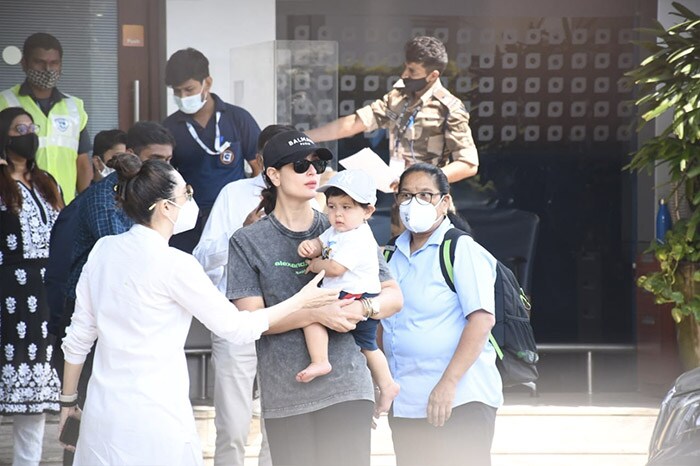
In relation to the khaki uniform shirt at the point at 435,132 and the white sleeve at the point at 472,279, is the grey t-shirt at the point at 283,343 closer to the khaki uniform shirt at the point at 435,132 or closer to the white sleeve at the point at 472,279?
the white sleeve at the point at 472,279

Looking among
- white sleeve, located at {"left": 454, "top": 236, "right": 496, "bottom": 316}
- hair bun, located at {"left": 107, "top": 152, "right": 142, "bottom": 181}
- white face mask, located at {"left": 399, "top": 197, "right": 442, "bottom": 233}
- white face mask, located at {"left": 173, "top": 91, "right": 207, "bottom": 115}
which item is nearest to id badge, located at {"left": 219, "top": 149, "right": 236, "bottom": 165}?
white face mask, located at {"left": 173, "top": 91, "right": 207, "bottom": 115}

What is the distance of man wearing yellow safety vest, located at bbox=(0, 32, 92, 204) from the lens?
8656mm

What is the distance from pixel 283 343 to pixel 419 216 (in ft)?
3.08

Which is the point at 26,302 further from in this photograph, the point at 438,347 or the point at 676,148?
the point at 676,148

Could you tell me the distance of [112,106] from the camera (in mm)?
8992

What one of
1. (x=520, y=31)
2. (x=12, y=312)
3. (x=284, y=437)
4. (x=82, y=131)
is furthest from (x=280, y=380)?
(x=520, y=31)

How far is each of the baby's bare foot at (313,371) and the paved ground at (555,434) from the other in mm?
3297

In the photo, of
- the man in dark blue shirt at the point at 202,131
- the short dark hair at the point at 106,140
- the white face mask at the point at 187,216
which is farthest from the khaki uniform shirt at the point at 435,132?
the white face mask at the point at 187,216

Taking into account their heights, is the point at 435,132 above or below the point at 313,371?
above

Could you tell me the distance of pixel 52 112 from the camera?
872 cm

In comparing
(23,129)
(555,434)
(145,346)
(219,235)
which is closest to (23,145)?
(23,129)

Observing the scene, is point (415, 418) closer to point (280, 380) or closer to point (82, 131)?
point (280, 380)

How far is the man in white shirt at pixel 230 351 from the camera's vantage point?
6.42 m

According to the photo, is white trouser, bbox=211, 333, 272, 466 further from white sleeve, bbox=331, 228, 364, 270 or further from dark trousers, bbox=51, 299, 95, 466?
white sleeve, bbox=331, 228, 364, 270
